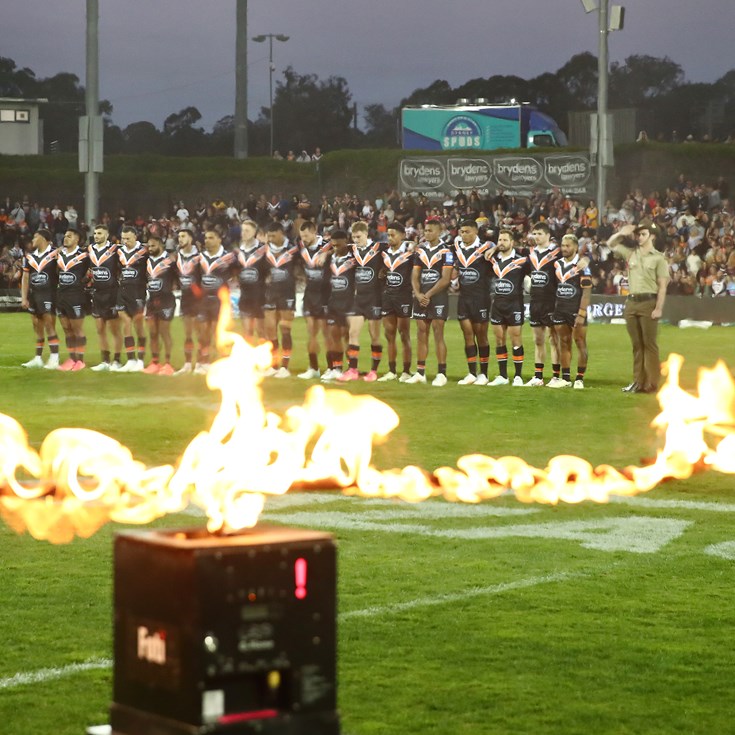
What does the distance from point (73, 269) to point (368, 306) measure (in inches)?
180

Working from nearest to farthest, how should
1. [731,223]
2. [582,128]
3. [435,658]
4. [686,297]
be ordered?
[435,658], [686,297], [731,223], [582,128]

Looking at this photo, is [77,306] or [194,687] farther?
[77,306]

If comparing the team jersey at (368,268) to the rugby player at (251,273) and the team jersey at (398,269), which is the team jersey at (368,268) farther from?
the rugby player at (251,273)

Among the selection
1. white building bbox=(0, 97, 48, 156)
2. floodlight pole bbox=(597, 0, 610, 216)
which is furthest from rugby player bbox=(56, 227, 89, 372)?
white building bbox=(0, 97, 48, 156)

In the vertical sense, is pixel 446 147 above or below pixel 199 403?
above

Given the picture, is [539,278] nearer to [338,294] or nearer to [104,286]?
[338,294]

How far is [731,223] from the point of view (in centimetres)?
3700

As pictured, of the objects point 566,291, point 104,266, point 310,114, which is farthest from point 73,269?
point 310,114

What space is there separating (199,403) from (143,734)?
1319 cm

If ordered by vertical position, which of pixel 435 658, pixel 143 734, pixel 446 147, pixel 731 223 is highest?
pixel 446 147

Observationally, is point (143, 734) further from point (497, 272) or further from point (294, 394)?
A: point (497, 272)

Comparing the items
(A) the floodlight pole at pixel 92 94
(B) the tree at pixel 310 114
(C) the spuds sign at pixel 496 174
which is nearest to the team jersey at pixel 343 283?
(A) the floodlight pole at pixel 92 94

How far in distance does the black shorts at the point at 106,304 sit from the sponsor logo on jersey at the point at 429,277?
4619 millimetres

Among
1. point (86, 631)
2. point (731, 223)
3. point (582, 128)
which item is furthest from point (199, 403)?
point (582, 128)
